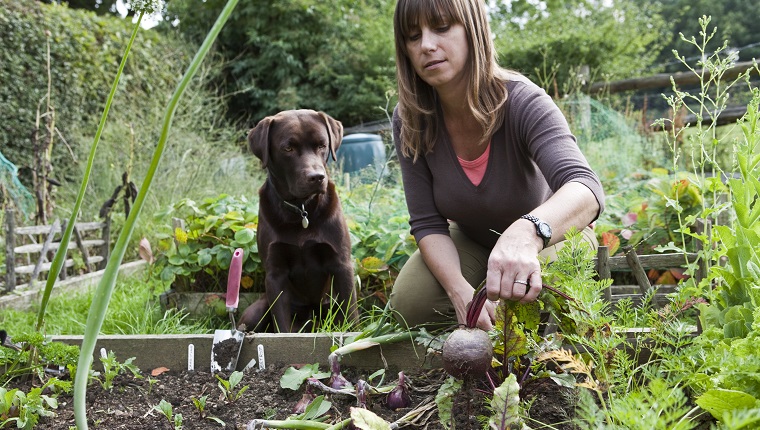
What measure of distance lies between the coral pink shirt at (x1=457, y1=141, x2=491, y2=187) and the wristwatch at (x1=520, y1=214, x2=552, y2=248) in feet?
2.67

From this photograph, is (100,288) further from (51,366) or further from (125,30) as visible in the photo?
(125,30)

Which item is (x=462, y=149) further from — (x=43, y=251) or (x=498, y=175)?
(x=43, y=251)

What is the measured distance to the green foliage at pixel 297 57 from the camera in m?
12.2

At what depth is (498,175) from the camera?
2.25 m

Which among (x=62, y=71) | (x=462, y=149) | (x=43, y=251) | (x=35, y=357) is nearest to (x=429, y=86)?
(x=462, y=149)

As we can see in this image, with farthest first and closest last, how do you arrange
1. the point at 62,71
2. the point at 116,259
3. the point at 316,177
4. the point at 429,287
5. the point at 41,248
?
the point at 62,71 → the point at 41,248 → the point at 316,177 → the point at 429,287 → the point at 116,259

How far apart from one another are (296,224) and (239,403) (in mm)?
1185

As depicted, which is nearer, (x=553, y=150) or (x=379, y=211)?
(x=553, y=150)

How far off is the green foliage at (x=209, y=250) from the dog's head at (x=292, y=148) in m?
0.46

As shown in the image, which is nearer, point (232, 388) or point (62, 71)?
point (232, 388)

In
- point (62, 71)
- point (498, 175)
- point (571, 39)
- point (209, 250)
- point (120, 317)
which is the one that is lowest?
point (120, 317)

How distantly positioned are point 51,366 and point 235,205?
180 cm

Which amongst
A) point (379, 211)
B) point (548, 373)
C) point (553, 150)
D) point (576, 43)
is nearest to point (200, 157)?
point (379, 211)

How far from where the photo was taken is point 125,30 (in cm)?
870
